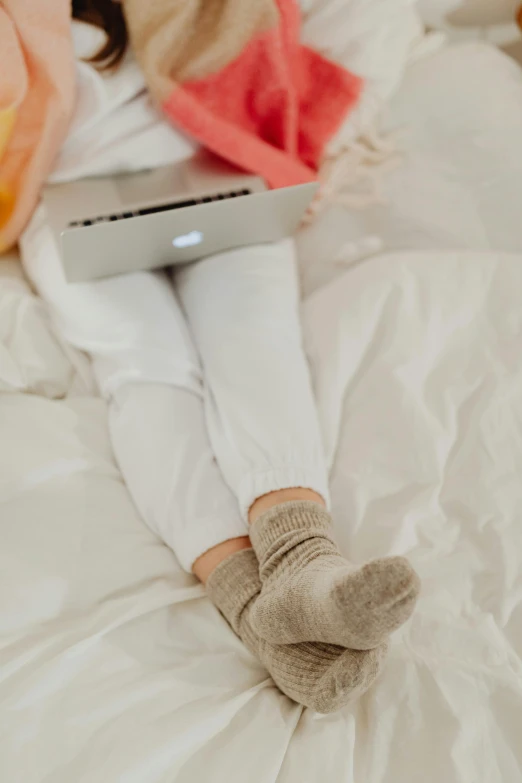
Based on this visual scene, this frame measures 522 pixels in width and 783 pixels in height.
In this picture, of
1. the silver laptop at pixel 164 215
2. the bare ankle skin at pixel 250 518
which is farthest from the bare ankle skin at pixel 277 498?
the silver laptop at pixel 164 215

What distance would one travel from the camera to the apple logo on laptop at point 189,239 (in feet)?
2.40

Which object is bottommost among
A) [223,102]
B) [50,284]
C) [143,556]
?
[143,556]

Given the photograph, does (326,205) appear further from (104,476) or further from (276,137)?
(104,476)

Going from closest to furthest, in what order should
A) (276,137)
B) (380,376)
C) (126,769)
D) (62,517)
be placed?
1. (126,769)
2. (62,517)
3. (380,376)
4. (276,137)

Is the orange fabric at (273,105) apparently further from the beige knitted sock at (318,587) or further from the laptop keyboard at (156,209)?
the beige knitted sock at (318,587)

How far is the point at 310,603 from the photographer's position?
1.70 feet

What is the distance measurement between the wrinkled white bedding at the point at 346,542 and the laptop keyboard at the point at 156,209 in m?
0.17

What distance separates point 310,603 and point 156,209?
0.43 metres

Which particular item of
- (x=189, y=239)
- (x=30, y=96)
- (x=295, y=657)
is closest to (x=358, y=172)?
(x=189, y=239)

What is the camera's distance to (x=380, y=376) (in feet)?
2.40

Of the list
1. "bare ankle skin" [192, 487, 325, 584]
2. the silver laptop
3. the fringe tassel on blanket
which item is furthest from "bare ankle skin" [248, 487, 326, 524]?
the fringe tassel on blanket

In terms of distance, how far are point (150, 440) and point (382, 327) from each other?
0.31m

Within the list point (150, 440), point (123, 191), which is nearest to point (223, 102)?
point (123, 191)

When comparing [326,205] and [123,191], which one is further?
[326,205]
